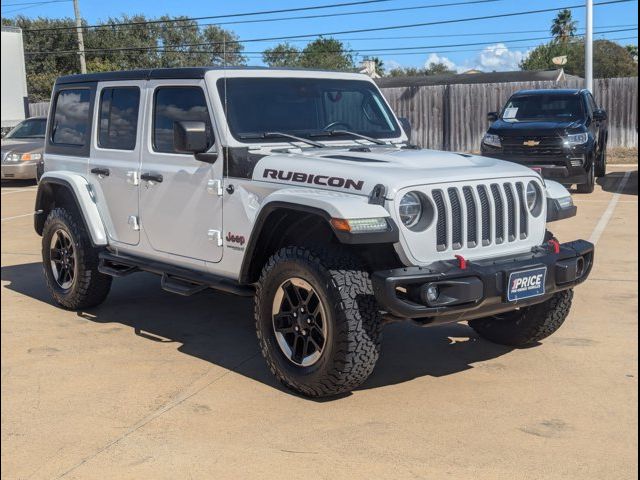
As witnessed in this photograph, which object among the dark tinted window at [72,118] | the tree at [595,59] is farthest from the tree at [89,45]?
the tree at [595,59]

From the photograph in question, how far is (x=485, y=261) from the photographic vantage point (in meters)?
4.77

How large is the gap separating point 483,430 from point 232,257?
1.92 m

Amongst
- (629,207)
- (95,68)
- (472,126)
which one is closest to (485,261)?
(629,207)

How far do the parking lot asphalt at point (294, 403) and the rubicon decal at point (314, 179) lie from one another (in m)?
1.23

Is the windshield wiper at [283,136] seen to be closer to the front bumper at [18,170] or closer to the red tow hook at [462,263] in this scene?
the red tow hook at [462,263]

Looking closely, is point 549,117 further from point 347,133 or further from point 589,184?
point 347,133

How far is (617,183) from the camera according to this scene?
15883mm

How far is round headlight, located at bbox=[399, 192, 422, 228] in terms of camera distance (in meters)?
4.61

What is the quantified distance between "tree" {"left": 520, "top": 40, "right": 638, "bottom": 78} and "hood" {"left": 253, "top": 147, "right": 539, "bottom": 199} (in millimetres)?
62854

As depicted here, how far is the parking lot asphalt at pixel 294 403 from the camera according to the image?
400 centimetres

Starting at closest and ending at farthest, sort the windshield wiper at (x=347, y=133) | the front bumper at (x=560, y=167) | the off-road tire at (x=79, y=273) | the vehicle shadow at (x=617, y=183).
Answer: the windshield wiper at (x=347, y=133) < the off-road tire at (x=79, y=273) < the front bumper at (x=560, y=167) < the vehicle shadow at (x=617, y=183)

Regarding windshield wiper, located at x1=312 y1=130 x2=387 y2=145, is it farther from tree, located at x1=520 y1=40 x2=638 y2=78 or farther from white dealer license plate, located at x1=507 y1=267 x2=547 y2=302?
tree, located at x1=520 y1=40 x2=638 y2=78

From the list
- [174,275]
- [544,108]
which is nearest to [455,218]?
[174,275]

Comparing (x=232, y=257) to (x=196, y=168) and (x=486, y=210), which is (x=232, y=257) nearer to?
(x=196, y=168)
